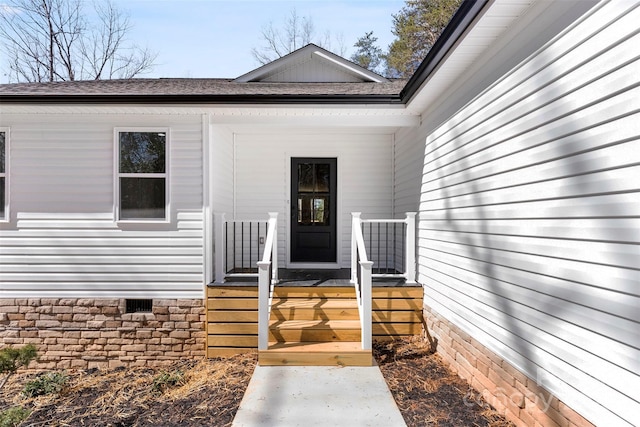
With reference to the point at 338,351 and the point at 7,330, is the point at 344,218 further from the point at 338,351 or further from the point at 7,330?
the point at 7,330

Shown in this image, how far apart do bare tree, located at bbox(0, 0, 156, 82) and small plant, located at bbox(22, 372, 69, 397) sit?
15012mm

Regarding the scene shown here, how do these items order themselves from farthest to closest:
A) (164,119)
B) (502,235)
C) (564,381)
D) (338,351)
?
1. (164,119)
2. (338,351)
3. (502,235)
4. (564,381)

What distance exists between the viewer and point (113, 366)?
514 centimetres

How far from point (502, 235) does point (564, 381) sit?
1115 mm

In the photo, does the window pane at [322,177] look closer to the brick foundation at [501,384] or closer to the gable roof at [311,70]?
the gable roof at [311,70]

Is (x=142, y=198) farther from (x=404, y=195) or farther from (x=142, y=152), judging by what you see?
(x=404, y=195)

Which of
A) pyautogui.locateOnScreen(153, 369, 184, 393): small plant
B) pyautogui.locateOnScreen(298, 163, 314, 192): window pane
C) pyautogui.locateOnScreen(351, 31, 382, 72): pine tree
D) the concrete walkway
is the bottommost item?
pyautogui.locateOnScreen(153, 369, 184, 393): small plant

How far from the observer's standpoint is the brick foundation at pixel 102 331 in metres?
5.11

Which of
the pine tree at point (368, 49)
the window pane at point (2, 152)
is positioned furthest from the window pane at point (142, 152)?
the pine tree at point (368, 49)

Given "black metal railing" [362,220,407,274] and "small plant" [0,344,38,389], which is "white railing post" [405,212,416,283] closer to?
"black metal railing" [362,220,407,274]

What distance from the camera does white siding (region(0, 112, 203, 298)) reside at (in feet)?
16.7

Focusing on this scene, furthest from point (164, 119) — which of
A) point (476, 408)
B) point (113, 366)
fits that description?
point (476, 408)

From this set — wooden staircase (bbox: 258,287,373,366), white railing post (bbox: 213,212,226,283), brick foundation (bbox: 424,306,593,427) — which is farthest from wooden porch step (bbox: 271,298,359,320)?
brick foundation (bbox: 424,306,593,427)

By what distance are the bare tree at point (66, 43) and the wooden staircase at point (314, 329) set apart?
52.0ft
